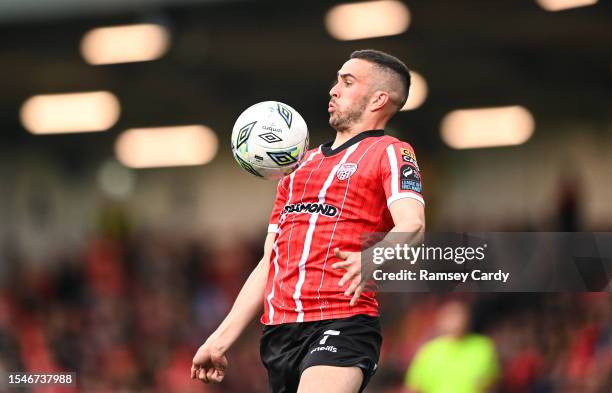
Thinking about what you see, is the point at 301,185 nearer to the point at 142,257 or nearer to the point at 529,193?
the point at 529,193

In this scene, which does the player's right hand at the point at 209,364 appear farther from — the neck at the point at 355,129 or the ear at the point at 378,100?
the ear at the point at 378,100

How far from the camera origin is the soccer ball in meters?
5.14

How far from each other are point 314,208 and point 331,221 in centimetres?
13

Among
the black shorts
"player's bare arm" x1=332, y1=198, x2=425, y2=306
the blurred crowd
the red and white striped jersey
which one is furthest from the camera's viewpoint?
the blurred crowd

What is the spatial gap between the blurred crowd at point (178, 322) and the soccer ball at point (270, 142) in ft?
16.6

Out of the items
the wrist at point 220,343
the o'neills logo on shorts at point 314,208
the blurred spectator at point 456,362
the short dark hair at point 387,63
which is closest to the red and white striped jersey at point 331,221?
the o'neills logo on shorts at point 314,208

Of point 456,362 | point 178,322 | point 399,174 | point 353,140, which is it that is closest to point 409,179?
point 399,174

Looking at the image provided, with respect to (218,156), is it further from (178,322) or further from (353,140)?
(353,140)

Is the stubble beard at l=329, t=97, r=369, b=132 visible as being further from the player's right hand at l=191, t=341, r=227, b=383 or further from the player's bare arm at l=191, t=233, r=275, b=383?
the player's right hand at l=191, t=341, r=227, b=383

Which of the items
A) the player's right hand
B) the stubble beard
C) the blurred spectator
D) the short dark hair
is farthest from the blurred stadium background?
the player's right hand

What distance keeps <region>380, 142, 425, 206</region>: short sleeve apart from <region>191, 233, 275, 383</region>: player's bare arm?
79 cm

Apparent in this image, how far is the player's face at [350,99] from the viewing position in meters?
5.24

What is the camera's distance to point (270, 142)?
5.14 meters

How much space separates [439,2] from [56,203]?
701 cm
